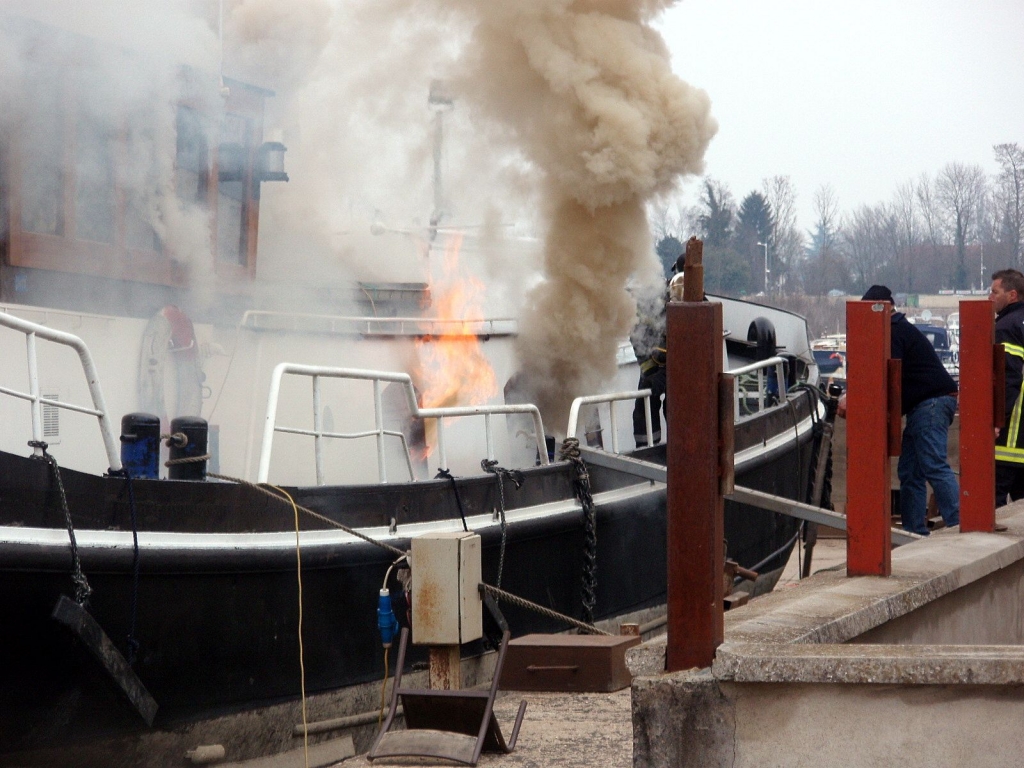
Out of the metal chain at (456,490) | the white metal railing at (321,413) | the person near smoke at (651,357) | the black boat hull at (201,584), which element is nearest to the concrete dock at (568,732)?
the black boat hull at (201,584)

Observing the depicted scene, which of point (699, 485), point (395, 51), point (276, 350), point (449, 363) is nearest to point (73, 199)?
point (276, 350)

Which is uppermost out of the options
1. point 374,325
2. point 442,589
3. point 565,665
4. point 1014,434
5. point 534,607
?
point 374,325

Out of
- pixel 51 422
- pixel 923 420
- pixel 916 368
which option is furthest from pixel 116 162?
pixel 923 420

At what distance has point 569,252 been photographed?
8.90 metres

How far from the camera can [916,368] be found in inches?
293

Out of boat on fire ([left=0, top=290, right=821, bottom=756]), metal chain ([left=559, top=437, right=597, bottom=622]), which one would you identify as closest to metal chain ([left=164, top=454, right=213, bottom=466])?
boat on fire ([left=0, top=290, right=821, bottom=756])

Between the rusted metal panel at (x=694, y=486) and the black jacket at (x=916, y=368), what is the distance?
434 centimetres

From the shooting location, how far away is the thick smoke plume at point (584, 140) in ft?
28.5

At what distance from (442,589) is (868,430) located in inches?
77.1

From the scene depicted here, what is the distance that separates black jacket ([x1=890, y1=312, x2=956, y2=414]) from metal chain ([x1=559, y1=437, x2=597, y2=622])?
6.99 feet

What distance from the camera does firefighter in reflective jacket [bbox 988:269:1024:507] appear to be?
7.42m

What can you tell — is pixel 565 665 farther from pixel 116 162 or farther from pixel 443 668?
pixel 116 162

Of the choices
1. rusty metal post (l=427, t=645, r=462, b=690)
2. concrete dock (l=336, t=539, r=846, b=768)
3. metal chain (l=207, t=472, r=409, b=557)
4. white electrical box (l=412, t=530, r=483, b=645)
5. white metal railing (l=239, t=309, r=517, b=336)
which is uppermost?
white metal railing (l=239, t=309, r=517, b=336)

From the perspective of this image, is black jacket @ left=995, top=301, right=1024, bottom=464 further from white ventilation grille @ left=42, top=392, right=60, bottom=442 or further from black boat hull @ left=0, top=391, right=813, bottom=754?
white ventilation grille @ left=42, top=392, right=60, bottom=442
